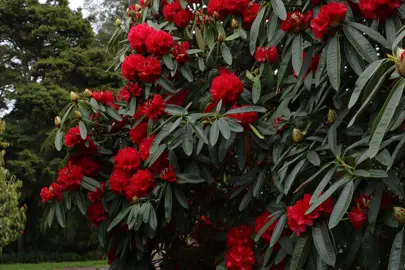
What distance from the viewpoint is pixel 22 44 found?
13.9 metres

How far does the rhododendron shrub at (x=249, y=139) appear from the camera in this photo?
4.69ft

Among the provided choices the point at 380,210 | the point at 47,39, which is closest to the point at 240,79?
the point at 380,210

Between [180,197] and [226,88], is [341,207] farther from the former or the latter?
[180,197]

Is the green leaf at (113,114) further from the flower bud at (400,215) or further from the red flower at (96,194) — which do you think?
the flower bud at (400,215)

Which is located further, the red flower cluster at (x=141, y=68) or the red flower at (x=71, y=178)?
the red flower at (x=71, y=178)

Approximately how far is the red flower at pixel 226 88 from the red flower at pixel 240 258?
1.78 feet

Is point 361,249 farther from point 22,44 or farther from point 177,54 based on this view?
point 22,44

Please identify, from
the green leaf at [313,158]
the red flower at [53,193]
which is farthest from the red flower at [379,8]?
the red flower at [53,193]

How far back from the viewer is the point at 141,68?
6.93 ft

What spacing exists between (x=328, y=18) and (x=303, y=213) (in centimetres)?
56

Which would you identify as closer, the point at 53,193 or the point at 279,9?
the point at 279,9

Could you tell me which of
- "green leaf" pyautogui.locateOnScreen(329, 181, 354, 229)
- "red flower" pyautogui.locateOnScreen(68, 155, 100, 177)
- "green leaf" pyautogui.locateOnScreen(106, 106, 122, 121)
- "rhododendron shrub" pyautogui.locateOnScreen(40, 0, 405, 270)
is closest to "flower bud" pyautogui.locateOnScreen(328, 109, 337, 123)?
"rhododendron shrub" pyautogui.locateOnScreen(40, 0, 405, 270)

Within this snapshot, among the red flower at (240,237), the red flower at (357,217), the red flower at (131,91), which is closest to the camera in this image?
the red flower at (357,217)

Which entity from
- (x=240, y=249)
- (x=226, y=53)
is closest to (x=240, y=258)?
(x=240, y=249)
